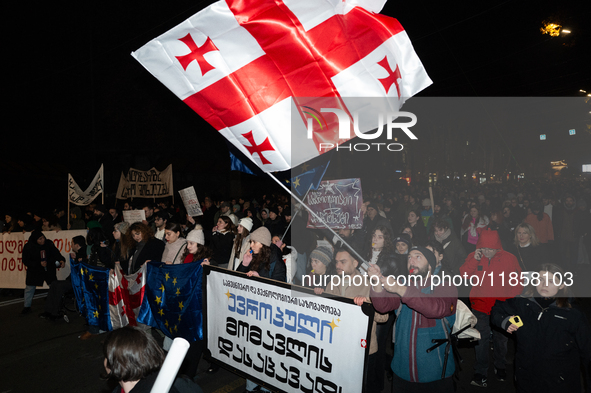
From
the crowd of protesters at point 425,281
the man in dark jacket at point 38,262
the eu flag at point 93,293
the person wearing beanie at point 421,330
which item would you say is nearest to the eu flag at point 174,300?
the crowd of protesters at point 425,281

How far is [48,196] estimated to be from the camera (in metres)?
21.5

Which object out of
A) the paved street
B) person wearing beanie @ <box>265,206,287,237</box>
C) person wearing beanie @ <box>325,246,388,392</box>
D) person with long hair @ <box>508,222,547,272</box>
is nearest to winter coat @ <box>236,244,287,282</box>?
person wearing beanie @ <box>325,246,388,392</box>

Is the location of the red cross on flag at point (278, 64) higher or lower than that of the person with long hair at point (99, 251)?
higher

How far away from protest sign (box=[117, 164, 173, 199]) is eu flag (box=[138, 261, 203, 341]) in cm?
853

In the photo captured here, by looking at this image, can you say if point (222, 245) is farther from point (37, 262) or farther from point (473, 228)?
point (473, 228)

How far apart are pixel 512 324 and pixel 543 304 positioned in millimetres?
329

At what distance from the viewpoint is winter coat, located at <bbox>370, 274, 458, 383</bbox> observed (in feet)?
10.5

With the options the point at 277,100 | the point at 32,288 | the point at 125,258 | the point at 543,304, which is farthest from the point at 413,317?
the point at 32,288

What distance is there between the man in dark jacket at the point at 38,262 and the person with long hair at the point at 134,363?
23.2 ft

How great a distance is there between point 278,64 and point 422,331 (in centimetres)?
294

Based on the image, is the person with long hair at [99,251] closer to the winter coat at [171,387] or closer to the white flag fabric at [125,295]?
the white flag fabric at [125,295]

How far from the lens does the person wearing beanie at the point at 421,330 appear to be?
319cm

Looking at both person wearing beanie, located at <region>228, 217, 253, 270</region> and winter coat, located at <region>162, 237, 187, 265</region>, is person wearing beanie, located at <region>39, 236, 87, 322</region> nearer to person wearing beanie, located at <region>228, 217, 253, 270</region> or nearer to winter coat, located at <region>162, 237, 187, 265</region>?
winter coat, located at <region>162, 237, 187, 265</region>

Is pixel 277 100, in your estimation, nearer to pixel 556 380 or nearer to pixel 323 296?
pixel 323 296
